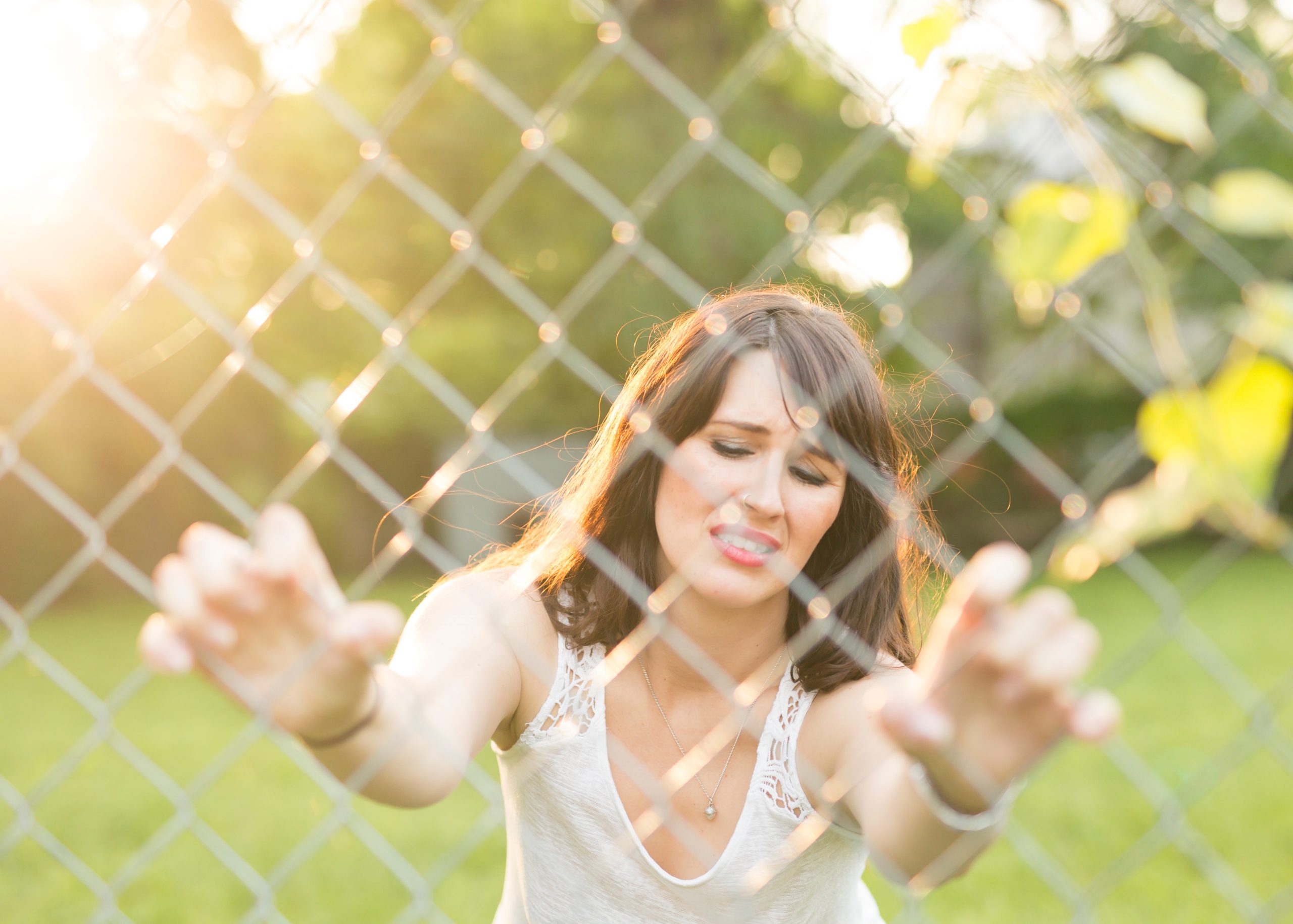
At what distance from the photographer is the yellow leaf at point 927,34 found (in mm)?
776

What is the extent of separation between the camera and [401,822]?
407 centimetres

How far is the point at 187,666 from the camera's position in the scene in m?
0.85

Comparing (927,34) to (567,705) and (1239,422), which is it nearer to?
(1239,422)

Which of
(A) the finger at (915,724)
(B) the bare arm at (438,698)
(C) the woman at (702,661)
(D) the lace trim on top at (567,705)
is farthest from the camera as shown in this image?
(D) the lace trim on top at (567,705)

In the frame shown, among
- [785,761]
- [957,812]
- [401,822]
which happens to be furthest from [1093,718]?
[401,822]

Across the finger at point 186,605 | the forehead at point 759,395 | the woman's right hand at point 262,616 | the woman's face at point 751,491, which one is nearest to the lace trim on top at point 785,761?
the woman's face at point 751,491

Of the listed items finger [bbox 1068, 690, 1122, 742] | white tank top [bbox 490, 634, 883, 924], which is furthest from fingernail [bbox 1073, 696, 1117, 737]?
white tank top [bbox 490, 634, 883, 924]

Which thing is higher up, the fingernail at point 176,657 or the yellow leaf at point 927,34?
the yellow leaf at point 927,34

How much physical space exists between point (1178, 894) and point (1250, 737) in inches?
110

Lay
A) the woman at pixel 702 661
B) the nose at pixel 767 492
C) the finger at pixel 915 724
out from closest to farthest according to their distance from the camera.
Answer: the finger at pixel 915 724
the woman at pixel 702 661
the nose at pixel 767 492

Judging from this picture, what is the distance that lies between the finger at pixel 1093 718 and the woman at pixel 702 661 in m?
0.28

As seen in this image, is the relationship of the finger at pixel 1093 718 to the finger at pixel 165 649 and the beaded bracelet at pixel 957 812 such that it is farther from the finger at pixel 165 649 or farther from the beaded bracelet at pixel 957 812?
the finger at pixel 165 649

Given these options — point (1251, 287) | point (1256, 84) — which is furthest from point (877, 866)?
point (1256, 84)

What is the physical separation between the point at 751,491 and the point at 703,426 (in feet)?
0.61
